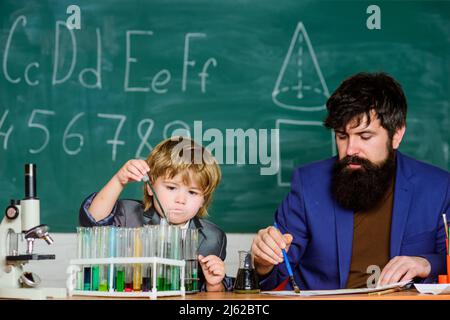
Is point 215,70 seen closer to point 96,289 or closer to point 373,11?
point 373,11

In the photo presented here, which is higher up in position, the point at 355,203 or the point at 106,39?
the point at 106,39

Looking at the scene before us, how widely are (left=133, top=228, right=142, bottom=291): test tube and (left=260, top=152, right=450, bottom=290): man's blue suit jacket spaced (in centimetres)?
74

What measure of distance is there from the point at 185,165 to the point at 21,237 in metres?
0.86

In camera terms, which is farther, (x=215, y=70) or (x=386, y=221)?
(x=215, y=70)

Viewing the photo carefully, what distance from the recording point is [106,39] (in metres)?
3.93

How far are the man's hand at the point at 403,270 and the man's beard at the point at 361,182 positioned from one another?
1.74ft

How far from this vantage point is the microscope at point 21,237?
2215mm

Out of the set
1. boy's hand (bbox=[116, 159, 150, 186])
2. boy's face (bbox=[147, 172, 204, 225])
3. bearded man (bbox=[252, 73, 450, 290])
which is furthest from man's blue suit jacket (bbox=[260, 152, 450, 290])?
boy's hand (bbox=[116, 159, 150, 186])

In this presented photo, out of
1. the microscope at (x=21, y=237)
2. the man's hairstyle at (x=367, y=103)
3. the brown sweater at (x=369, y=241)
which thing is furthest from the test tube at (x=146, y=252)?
the man's hairstyle at (x=367, y=103)

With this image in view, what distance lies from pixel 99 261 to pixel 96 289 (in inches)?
3.3

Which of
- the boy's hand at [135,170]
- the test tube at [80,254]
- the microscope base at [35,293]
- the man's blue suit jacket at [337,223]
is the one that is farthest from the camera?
the man's blue suit jacket at [337,223]

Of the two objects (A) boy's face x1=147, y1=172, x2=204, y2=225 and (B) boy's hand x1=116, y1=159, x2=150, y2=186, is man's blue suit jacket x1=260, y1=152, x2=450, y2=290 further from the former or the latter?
(B) boy's hand x1=116, y1=159, x2=150, y2=186

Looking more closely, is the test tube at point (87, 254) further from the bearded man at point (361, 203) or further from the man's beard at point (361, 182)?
the man's beard at point (361, 182)

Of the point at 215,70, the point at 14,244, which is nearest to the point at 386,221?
the point at 215,70
